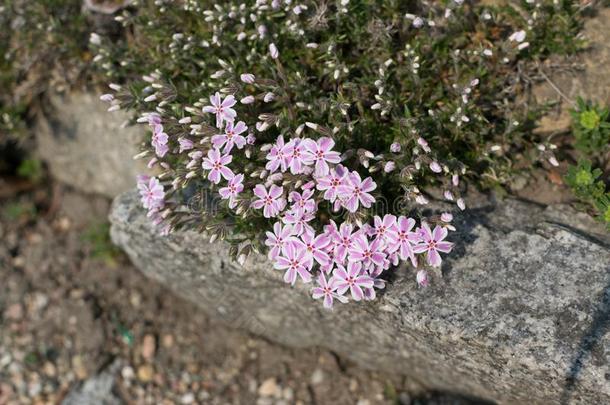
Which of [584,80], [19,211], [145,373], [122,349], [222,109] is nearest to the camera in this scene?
[222,109]

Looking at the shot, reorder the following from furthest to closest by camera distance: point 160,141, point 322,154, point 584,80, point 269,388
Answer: point 269,388 < point 584,80 < point 160,141 < point 322,154

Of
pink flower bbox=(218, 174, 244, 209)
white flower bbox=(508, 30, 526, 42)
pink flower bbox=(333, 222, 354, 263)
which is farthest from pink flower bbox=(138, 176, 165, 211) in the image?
white flower bbox=(508, 30, 526, 42)

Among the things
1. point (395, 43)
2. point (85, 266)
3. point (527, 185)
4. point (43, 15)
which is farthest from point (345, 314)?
point (43, 15)

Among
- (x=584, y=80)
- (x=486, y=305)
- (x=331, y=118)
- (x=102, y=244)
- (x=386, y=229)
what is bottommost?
(x=102, y=244)

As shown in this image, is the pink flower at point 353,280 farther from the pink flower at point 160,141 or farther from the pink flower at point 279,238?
the pink flower at point 160,141

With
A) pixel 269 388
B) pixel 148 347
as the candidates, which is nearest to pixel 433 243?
pixel 269 388

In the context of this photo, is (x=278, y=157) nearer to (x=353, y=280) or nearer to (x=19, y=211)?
(x=353, y=280)

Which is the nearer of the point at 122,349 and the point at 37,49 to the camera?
the point at 37,49

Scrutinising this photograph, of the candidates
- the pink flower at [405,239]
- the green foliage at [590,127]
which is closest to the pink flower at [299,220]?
the pink flower at [405,239]
